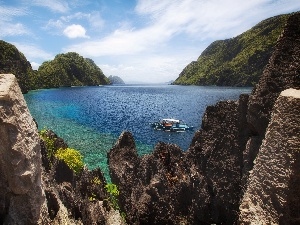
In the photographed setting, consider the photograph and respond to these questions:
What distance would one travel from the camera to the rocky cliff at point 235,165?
7.79 metres

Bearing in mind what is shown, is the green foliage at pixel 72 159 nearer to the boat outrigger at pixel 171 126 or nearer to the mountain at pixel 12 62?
the boat outrigger at pixel 171 126

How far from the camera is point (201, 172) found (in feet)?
60.4

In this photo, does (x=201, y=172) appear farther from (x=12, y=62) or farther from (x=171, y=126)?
(x=12, y=62)

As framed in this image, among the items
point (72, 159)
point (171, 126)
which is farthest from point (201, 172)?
point (171, 126)

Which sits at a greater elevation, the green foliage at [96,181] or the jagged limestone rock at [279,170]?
the jagged limestone rock at [279,170]

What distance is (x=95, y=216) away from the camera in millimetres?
16797

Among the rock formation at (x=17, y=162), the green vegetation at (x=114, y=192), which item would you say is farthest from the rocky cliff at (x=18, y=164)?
the green vegetation at (x=114, y=192)

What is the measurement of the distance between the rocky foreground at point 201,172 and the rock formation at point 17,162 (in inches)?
1.3

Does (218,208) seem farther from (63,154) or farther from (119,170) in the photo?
(63,154)

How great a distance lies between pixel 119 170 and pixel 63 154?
7663 mm

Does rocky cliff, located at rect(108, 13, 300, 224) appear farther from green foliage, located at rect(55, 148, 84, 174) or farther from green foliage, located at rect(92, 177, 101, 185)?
green foliage, located at rect(55, 148, 84, 174)

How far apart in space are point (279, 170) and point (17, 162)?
28.1 ft

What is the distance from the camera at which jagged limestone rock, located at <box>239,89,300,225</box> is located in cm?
750

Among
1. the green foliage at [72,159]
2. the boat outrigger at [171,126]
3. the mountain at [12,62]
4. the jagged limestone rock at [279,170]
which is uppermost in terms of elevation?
the mountain at [12,62]
